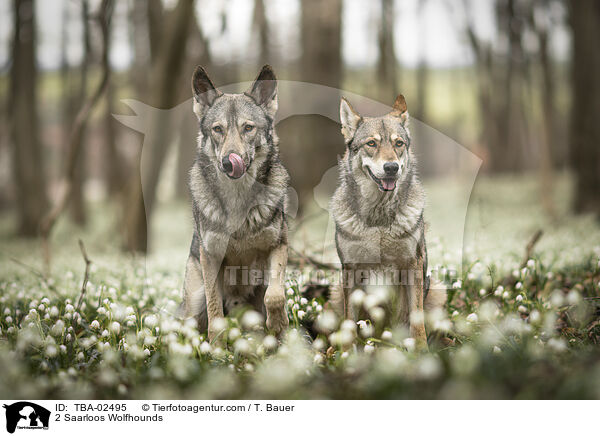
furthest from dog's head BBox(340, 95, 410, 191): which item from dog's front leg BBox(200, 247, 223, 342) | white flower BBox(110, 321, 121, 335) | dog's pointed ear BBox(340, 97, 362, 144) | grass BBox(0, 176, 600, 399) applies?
white flower BBox(110, 321, 121, 335)

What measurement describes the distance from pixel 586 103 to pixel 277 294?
952cm

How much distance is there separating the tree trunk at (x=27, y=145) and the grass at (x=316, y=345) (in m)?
10.3

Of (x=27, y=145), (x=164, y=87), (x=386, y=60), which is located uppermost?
(x=386, y=60)

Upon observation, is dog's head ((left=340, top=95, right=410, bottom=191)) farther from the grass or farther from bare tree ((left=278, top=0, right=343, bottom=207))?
bare tree ((left=278, top=0, right=343, bottom=207))

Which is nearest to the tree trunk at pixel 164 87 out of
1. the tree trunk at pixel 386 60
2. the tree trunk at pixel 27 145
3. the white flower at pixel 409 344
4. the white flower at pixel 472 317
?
the white flower at pixel 409 344

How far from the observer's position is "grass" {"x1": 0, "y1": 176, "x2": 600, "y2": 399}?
8.09 feet

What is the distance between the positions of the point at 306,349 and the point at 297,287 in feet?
2.93

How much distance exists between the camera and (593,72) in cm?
943

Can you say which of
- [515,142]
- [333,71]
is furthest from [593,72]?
[515,142]

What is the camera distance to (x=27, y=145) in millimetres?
13977

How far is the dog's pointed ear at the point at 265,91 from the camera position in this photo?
3.33 meters

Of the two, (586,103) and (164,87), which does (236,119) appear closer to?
(164,87)
